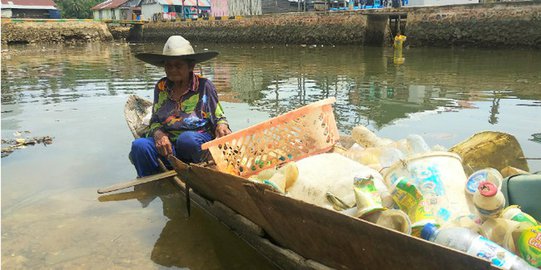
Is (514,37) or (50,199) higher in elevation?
(514,37)

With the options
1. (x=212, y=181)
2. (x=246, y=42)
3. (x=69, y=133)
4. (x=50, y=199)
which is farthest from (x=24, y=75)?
(x=246, y=42)

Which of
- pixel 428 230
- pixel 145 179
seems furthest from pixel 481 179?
pixel 145 179

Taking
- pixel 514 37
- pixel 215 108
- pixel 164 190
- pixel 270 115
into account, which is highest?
pixel 514 37

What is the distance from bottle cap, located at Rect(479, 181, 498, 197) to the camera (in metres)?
1.80

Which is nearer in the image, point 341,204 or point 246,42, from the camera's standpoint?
point 341,204

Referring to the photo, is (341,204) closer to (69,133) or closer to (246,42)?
(69,133)

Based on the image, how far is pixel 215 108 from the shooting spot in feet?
13.3

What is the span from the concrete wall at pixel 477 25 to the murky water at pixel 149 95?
203 cm

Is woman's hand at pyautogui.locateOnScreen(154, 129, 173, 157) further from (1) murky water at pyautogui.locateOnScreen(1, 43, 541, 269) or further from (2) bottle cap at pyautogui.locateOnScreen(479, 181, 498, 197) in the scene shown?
(2) bottle cap at pyautogui.locateOnScreen(479, 181, 498, 197)

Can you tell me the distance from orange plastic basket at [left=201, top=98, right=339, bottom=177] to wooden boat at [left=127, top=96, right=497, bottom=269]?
328mm

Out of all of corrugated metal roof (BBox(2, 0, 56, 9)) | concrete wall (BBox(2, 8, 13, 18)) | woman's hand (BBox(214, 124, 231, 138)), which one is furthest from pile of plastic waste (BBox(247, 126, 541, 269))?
corrugated metal roof (BBox(2, 0, 56, 9))

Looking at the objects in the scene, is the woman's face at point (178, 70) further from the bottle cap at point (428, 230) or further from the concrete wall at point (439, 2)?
the concrete wall at point (439, 2)

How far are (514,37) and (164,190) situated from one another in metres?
16.2

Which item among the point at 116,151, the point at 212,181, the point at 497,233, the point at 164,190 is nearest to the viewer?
the point at 497,233
